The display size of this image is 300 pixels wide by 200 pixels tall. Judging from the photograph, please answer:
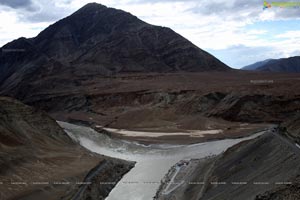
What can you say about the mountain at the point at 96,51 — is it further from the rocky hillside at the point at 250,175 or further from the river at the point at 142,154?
the rocky hillside at the point at 250,175

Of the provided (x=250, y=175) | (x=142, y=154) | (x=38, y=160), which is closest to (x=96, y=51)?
(x=142, y=154)

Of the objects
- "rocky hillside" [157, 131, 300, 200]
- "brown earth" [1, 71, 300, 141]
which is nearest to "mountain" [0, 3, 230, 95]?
"brown earth" [1, 71, 300, 141]

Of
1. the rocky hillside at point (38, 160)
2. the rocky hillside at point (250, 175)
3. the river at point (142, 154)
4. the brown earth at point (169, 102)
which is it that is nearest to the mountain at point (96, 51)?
the brown earth at point (169, 102)

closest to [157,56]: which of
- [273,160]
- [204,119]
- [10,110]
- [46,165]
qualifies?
[204,119]

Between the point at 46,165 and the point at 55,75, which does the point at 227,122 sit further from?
the point at 55,75

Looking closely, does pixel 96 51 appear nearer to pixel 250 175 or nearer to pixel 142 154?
pixel 142 154

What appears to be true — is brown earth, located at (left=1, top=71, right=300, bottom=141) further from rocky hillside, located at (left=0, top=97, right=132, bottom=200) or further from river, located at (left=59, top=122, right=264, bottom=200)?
rocky hillside, located at (left=0, top=97, right=132, bottom=200)

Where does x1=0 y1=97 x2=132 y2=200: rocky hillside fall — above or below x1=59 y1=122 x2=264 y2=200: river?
above
